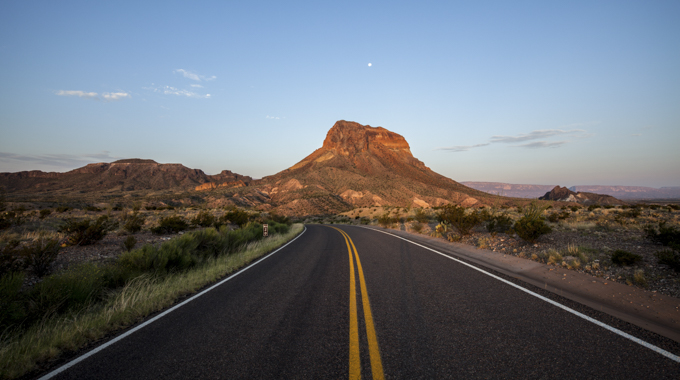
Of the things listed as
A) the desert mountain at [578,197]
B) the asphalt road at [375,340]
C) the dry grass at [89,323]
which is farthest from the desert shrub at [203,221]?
the desert mountain at [578,197]

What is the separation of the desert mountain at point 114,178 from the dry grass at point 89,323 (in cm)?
12299

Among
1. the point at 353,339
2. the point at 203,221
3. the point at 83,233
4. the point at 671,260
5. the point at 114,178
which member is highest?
the point at 114,178

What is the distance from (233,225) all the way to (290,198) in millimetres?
51073

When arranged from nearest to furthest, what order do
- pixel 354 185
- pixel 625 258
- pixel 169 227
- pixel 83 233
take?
pixel 625 258 < pixel 83 233 < pixel 169 227 < pixel 354 185

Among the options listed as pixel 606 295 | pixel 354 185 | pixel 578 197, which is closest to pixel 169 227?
pixel 606 295

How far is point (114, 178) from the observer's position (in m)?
121

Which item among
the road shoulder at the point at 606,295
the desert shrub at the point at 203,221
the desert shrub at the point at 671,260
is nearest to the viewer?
the road shoulder at the point at 606,295

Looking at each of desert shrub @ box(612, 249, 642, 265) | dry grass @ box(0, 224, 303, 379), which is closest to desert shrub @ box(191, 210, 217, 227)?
dry grass @ box(0, 224, 303, 379)

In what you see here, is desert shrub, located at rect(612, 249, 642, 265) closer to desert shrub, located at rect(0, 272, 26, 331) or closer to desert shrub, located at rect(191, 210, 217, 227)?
desert shrub, located at rect(0, 272, 26, 331)

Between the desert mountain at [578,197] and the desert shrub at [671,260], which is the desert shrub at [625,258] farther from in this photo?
the desert mountain at [578,197]

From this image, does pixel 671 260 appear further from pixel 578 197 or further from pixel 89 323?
pixel 578 197

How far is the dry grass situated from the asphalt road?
22.0 inches

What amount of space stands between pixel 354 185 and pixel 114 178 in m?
108

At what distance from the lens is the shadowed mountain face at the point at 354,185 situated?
73438 millimetres
